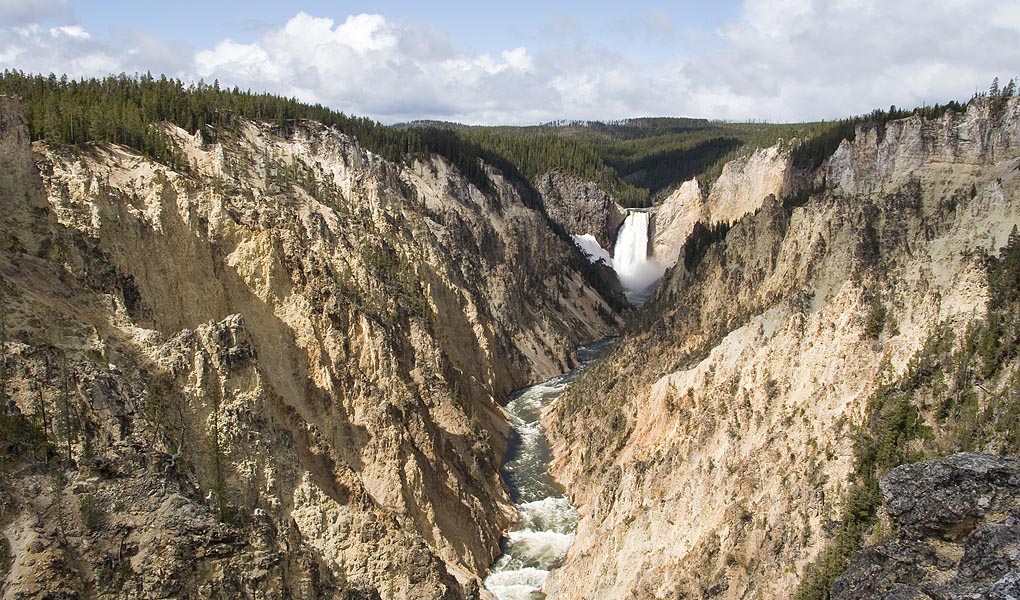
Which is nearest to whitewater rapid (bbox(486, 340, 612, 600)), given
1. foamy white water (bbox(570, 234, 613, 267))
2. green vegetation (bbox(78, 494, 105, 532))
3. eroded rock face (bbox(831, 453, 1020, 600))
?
eroded rock face (bbox(831, 453, 1020, 600))

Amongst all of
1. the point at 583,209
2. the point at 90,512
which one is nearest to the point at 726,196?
the point at 583,209

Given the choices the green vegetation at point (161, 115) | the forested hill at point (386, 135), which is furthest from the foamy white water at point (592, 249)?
the green vegetation at point (161, 115)

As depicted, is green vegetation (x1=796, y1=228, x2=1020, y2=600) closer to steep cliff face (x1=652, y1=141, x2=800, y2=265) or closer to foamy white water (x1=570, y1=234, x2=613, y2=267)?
steep cliff face (x1=652, y1=141, x2=800, y2=265)

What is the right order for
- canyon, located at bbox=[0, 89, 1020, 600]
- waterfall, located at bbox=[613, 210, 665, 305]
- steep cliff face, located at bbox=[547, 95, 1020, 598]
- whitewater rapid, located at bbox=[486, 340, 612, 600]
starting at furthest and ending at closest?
1. waterfall, located at bbox=[613, 210, 665, 305]
2. whitewater rapid, located at bbox=[486, 340, 612, 600]
3. steep cliff face, located at bbox=[547, 95, 1020, 598]
4. canyon, located at bbox=[0, 89, 1020, 600]

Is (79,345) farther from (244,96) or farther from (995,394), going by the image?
(244,96)

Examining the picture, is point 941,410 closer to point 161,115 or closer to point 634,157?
point 161,115

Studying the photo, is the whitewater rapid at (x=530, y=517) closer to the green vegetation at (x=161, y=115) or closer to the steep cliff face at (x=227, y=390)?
the steep cliff face at (x=227, y=390)

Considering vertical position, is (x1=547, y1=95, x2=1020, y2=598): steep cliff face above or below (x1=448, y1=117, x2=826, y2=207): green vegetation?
below
